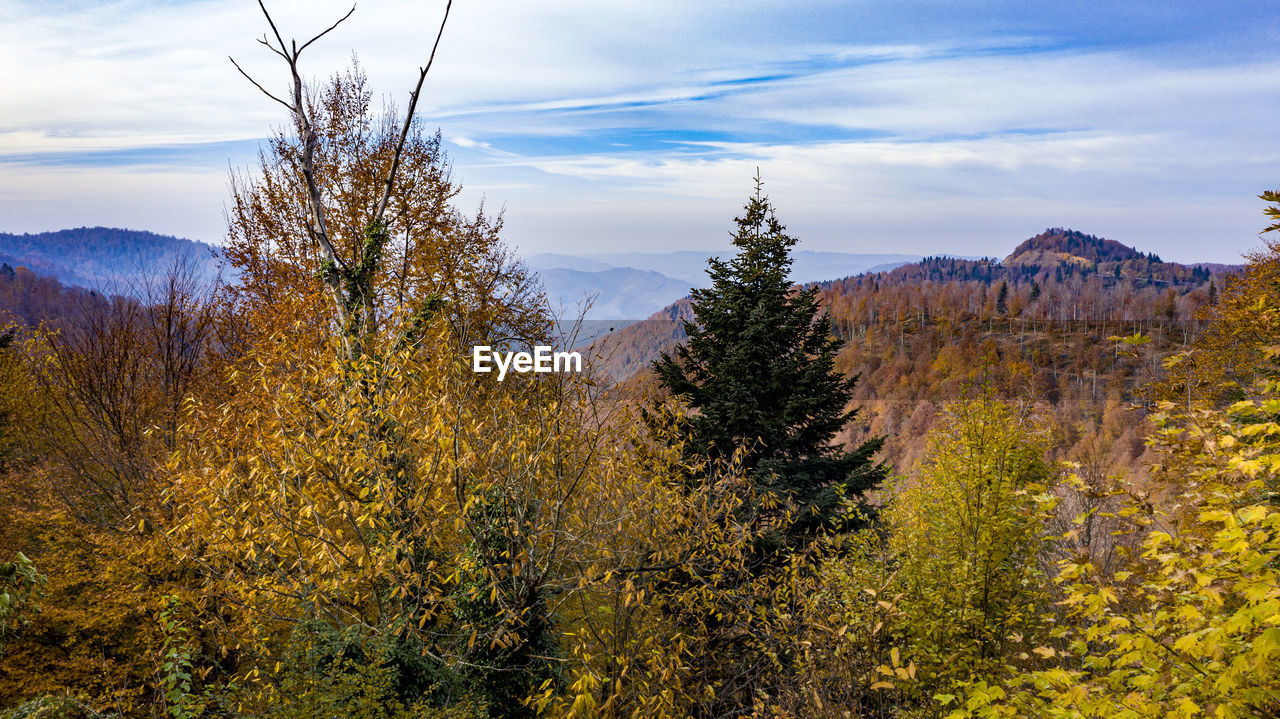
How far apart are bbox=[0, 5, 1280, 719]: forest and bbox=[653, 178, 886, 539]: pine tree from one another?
0.11 meters

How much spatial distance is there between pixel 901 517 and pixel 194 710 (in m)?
12.8

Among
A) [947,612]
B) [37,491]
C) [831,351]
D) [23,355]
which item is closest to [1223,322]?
[831,351]

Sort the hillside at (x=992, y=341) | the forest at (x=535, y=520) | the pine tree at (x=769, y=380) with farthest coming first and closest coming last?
1. the hillside at (x=992, y=341)
2. the pine tree at (x=769, y=380)
3. the forest at (x=535, y=520)

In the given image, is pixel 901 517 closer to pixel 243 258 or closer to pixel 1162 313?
pixel 243 258

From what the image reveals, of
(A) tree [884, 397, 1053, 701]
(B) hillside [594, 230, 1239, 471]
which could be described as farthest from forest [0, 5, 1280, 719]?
(B) hillside [594, 230, 1239, 471]

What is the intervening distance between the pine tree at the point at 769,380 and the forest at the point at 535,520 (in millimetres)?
114

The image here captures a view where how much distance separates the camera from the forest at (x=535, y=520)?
4.98 metres

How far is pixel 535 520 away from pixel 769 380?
435 inches

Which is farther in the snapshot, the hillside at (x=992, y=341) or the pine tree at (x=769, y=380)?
the hillside at (x=992, y=341)

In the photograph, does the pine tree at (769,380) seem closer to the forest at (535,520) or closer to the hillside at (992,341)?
the forest at (535,520)

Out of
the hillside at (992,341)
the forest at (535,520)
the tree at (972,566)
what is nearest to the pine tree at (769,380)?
the forest at (535,520)

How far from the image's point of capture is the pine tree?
17.0 m

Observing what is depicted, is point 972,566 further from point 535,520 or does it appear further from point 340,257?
point 340,257

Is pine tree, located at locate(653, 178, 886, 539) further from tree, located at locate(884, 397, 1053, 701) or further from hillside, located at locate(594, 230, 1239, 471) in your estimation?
hillside, located at locate(594, 230, 1239, 471)
